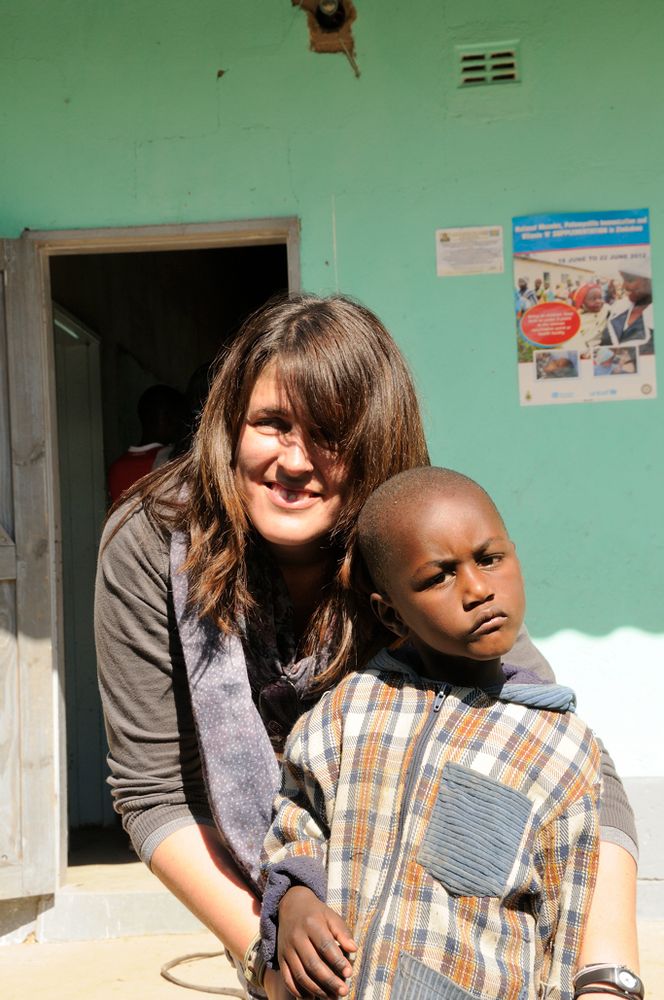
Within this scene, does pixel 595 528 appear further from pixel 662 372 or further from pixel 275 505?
pixel 275 505

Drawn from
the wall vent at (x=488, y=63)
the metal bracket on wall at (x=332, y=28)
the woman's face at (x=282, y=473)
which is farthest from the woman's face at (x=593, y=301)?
the woman's face at (x=282, y=473)

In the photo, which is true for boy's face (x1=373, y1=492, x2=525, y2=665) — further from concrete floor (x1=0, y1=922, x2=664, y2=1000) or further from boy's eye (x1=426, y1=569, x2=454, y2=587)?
concrete floor (x1=0, y1=922, x2=664, y2=1000)

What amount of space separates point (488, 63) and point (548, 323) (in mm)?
948

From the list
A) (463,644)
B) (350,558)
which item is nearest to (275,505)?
(350,558)

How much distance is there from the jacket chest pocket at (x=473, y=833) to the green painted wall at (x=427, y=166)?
2620 mm

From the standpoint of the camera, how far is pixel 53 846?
4305 mm

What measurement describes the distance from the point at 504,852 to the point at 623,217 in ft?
10.2

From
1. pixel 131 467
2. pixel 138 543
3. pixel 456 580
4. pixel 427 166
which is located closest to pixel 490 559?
pixel 456 580

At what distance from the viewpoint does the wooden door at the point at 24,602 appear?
425 centimetres

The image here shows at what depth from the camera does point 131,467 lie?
17.3 feet

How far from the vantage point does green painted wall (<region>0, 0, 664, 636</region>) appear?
13.8 ft

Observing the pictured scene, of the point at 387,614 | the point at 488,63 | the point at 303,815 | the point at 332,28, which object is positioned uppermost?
the point at 332,28

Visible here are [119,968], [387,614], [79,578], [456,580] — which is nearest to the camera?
[456,580]

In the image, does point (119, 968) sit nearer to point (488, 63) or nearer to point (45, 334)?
point (45, 334)
